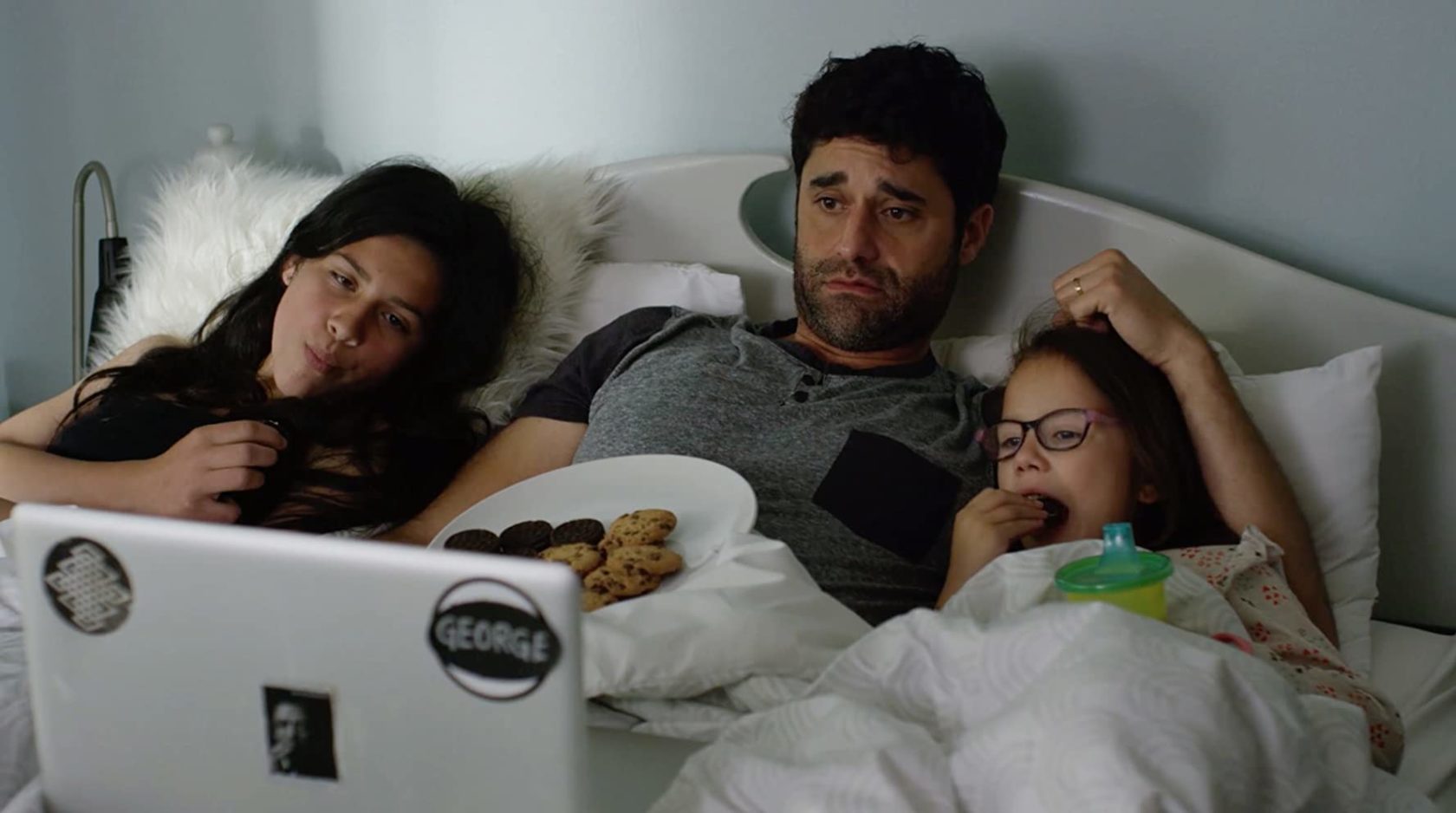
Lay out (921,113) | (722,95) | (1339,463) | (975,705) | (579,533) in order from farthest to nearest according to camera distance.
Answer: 1. (722,95)
2. (921,113)
3. (1339,463)
4. (579,533)
5. (975,705)

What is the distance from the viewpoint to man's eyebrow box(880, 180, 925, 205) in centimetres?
157

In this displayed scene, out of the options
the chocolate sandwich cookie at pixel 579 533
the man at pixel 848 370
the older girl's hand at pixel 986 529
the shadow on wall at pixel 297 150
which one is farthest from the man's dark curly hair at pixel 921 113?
the shadow on wall at pixel 297 150

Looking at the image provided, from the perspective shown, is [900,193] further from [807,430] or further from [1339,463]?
[1339,463]

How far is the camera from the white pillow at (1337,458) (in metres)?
1.42

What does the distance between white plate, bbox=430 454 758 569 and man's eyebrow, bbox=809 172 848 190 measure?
0.40 m

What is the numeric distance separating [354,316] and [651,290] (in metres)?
0.40

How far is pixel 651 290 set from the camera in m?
1.81

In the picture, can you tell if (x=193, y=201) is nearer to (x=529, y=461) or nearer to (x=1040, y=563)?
(x=529, y=461)

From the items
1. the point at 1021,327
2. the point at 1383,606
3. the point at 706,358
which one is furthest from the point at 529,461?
the point at 1383,606

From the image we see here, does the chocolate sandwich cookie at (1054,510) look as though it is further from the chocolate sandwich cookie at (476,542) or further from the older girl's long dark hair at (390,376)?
the older girl's long dark hair at (390,376)

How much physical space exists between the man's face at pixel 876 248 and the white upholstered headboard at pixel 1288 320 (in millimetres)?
136

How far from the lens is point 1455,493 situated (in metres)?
1.53

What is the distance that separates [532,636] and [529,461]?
102cm

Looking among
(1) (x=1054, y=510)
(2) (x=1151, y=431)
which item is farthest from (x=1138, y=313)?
(1) (x=1054, y=510)
